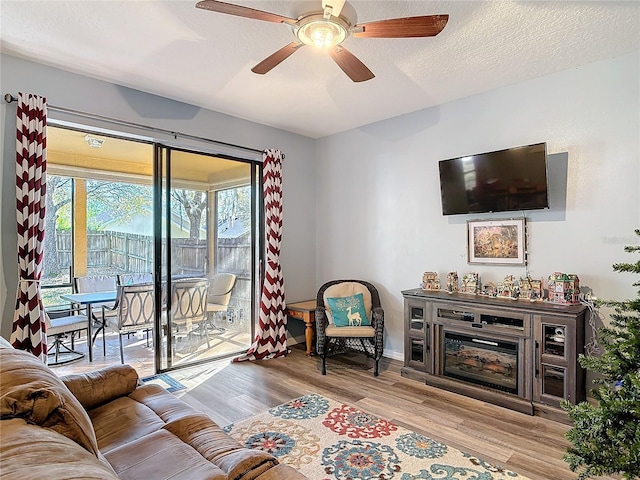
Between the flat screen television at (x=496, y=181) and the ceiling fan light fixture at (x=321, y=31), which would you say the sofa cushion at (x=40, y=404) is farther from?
the flat screen television at (x=496, y=181)

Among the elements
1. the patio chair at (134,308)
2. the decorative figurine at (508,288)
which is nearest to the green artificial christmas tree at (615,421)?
the decorative figurine at (508,288)

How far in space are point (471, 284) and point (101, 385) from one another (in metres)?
3.04

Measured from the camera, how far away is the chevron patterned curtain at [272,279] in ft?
14.0

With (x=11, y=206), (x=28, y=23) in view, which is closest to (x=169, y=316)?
(x=11, y=206)

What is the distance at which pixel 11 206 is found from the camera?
278cm

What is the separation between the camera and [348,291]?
14.0ft

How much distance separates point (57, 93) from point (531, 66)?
12.7ft

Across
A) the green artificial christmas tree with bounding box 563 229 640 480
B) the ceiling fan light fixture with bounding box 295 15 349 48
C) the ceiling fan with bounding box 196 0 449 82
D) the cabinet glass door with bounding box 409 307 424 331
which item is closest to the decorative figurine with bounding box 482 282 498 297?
the cabinet glass door with bounding box 409 307 424 331

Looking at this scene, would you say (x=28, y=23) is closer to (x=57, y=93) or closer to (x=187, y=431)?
(x=57, y=93)

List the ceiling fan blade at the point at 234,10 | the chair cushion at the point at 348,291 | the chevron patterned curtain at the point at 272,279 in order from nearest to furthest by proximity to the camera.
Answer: the ceiling fan blade at the point at 234,10 → the chair cushion at the point at 348,291 → the chevron patterned curtain at the point at 272,279

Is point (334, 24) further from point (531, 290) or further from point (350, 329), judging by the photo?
point (350, 329)

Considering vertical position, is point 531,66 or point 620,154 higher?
point 531,66

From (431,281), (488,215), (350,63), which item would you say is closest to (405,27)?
(350,63)

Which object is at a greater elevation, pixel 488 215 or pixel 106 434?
pixel 488 215
